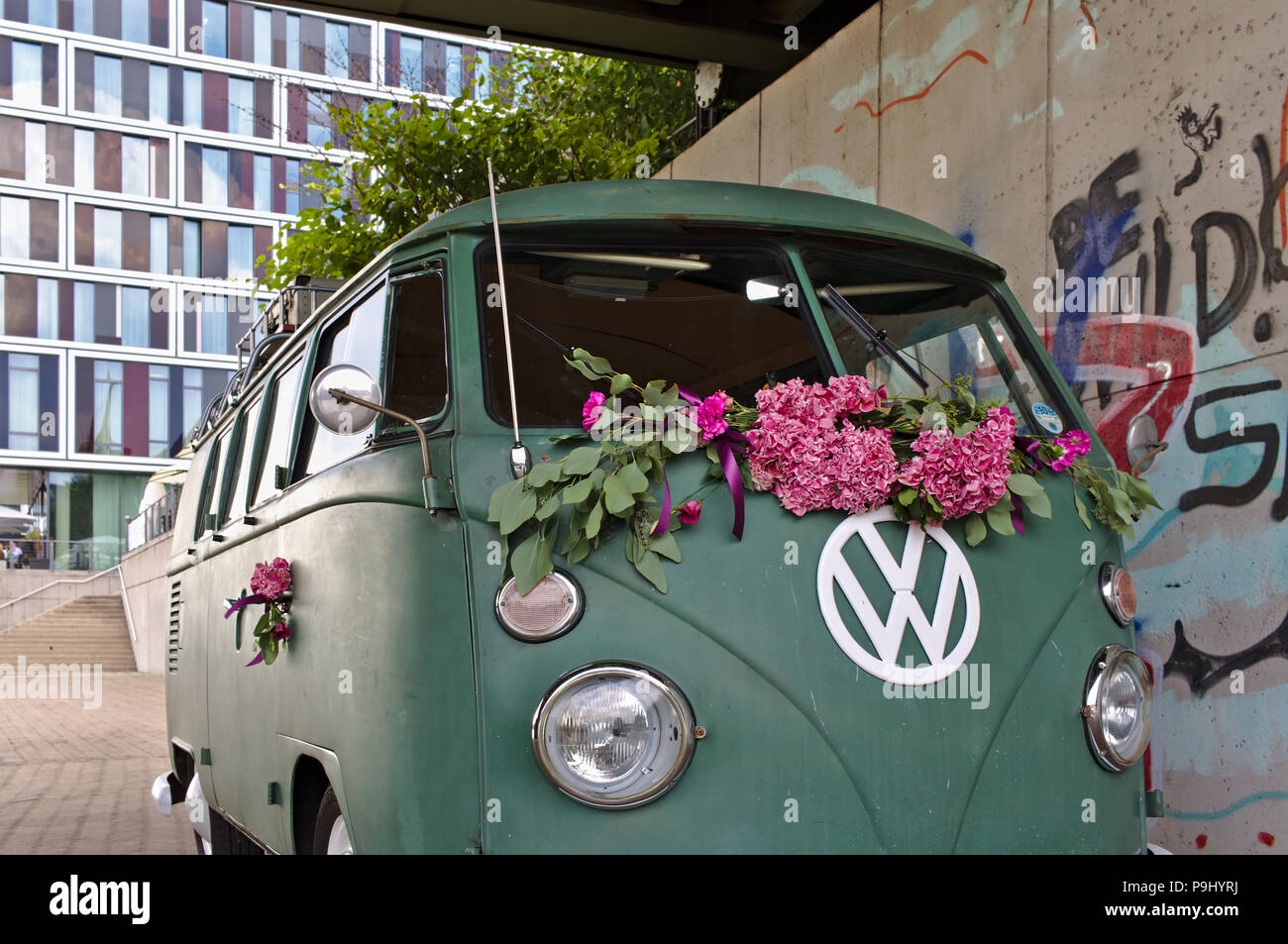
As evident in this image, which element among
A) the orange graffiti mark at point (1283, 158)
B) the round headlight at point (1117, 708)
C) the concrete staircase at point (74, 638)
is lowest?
the concrete staircase at point (74, 638)

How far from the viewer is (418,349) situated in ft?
10.7

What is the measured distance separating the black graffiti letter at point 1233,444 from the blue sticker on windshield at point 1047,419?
165cm

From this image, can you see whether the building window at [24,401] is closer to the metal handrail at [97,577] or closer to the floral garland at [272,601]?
the metal handrail at [97,577]

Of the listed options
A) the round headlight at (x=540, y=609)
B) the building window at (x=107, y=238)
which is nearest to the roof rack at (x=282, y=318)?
the round headlight at (x=540, y=609)

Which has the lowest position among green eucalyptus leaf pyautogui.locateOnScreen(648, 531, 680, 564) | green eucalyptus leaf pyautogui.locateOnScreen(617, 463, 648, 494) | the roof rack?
green eucalyptus leaf pyautogui.locateOnScreen(648, 531, 680, 564)

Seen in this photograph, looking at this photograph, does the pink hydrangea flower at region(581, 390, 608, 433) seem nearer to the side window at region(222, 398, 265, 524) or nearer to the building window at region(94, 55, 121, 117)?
the side window at region(222, 398, 265, 524)

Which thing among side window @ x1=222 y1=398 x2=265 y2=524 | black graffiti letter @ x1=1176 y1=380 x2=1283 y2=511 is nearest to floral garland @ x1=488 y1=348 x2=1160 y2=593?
black graffiti letter @ x1=1176 y1=380 x2=1283 y2=511

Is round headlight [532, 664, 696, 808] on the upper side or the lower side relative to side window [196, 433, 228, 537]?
lower

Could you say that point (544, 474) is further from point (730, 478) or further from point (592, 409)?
point (730, 478)

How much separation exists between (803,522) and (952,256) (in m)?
1.32

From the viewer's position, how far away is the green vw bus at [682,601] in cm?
270

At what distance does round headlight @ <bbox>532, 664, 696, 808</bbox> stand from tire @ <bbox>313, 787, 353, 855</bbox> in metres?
0.82

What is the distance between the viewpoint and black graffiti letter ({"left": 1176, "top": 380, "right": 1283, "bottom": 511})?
479 centimetres
